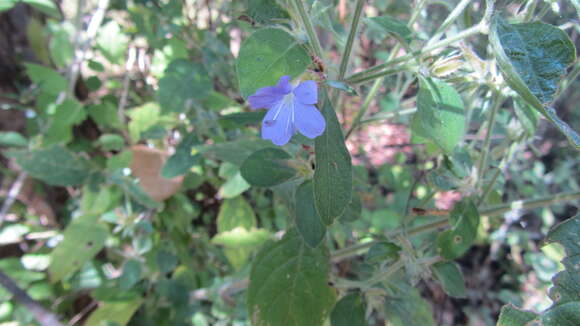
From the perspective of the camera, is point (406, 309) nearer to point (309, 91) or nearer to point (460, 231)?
point (460, 231)

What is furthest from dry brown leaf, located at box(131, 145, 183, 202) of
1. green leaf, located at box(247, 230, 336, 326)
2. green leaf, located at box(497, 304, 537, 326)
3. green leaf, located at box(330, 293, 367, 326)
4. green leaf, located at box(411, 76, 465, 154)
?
green leaf, located at box(497, 304, 537, 326)

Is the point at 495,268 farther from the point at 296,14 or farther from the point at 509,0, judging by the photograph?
the point at 296,14

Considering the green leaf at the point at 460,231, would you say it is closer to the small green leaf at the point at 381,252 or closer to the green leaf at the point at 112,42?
the small green leaf at the point at 381,252

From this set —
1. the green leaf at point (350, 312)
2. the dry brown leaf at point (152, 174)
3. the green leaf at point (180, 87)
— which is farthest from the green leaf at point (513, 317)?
the dry brown leaf at point (152, 174)

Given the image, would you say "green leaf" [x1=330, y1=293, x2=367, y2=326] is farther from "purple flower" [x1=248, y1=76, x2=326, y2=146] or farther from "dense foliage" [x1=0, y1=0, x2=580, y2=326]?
"purple flower" [x1=248, y1=76, x2=326, y2=146]

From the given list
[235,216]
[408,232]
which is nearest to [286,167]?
[408,232]

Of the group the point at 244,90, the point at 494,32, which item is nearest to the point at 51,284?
the point at 244,90
